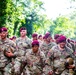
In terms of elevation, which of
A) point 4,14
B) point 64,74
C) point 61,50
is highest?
point 4,14

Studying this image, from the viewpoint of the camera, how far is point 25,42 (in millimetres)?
16203

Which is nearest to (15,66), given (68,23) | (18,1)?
(18,1)

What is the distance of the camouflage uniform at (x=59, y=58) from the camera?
1230 centimetres

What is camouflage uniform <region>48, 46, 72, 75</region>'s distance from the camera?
12297mm

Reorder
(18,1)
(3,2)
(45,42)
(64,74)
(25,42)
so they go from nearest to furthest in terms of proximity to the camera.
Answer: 1. (64,74)
2. (25,42)
3. (45,42)
4. (3,2)
5. (18,1)

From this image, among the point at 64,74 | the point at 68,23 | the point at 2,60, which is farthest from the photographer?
the point at 68,23

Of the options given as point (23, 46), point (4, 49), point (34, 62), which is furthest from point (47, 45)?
point (34, 62)

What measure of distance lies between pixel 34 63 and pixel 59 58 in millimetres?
885

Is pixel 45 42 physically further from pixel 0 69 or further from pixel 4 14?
pixel 4 14

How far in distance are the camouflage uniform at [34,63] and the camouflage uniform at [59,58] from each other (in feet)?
1.43

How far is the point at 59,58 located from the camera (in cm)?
1237

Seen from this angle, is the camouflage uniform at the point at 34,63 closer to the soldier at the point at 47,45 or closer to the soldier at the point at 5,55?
the soldier at the point at 5,55

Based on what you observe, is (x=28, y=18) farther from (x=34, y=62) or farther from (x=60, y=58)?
(x=34, y=62)

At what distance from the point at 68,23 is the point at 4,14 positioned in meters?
73.6
